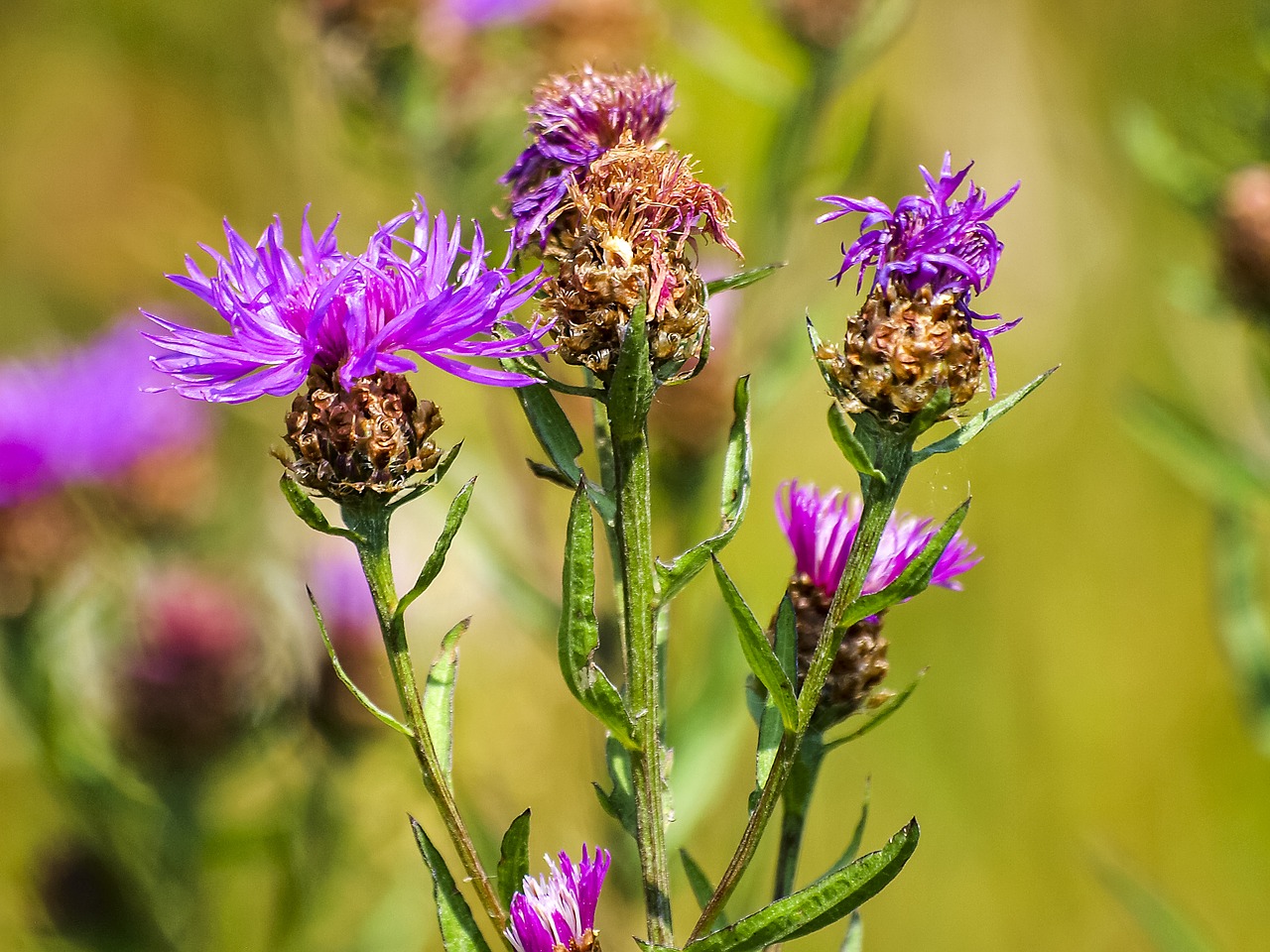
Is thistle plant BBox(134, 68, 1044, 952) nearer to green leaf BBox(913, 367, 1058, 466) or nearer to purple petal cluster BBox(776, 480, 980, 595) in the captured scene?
green leaf BBox(913, 367, 1058, 466)

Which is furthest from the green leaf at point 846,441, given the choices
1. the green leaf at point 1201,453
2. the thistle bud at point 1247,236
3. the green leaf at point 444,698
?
the thistle bud at point 1247,236

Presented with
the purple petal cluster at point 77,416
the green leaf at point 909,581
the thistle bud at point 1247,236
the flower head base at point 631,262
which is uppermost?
the purple petal cluster at point 77,416

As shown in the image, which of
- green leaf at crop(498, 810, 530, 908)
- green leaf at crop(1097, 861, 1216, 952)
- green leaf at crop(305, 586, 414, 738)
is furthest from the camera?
green leaf at crop(1097, 861, 1216, 952)

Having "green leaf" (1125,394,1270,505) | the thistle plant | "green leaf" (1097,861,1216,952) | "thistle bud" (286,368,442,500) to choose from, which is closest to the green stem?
the thistle plant

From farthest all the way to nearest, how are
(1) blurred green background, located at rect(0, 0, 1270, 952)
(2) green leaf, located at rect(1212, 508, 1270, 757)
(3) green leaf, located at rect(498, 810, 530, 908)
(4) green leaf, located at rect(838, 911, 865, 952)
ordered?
(1) blurred green background, located at rect(0, 0, 1270, 952) < (2) green leaf, located at rect(1212, 508, 1270, 757) < (4) green leaf, located at rect(838, 911, 865, 952) < (3) green leaf, located at rect(498, 810, 530, 908)

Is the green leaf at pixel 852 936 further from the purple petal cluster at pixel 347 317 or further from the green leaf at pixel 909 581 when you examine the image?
the purple petal cluster at pixel 347 317

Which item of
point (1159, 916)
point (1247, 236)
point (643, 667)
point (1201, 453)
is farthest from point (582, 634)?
point (1247, 236)

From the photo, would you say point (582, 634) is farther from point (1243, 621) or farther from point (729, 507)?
point (1243, 621)
